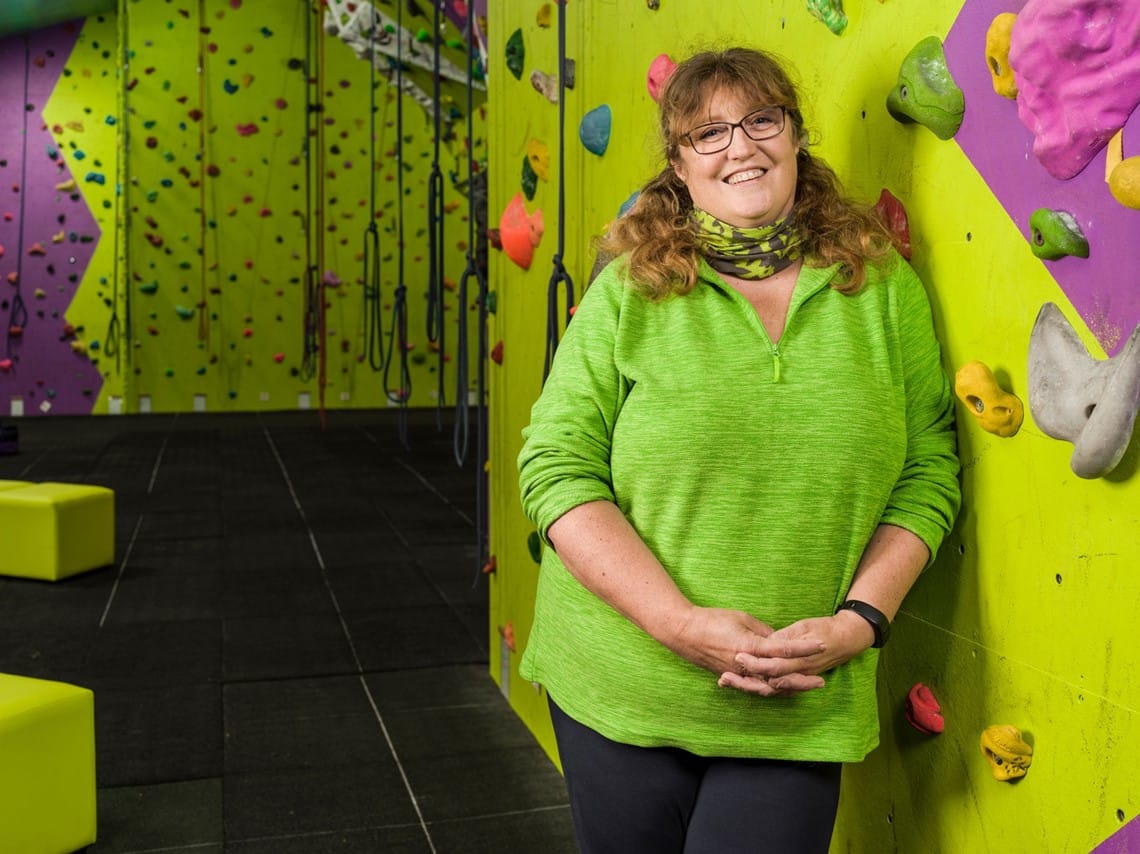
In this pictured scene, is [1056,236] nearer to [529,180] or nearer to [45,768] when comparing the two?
[529,180]

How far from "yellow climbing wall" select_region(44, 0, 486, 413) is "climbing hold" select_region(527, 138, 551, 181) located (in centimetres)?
738

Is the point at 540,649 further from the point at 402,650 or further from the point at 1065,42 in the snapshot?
the point at 402,650

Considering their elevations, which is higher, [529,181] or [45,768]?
[529,181]

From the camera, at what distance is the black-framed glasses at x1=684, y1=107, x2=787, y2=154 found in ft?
4.20

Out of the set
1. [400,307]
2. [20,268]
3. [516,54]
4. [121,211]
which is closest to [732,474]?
[516,54]

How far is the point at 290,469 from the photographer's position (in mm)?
7074

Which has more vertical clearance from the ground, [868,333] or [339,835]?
[868,333]

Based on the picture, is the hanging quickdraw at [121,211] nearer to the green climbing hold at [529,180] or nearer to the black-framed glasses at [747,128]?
the green climbing hold at [529,180]

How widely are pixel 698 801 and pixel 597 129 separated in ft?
4.41

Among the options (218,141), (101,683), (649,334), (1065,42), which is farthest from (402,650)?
(218,141)

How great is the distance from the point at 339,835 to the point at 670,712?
1.35 m

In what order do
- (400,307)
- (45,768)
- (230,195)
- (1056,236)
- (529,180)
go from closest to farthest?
(1056,236)
(45,768)
(529,180)
(400,307)
(230,195)

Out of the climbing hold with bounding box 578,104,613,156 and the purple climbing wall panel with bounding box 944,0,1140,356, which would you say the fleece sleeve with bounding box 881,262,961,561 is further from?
the climbing hold with bounding box 578,104,613,156

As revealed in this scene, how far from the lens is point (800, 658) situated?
1185 millimetres
